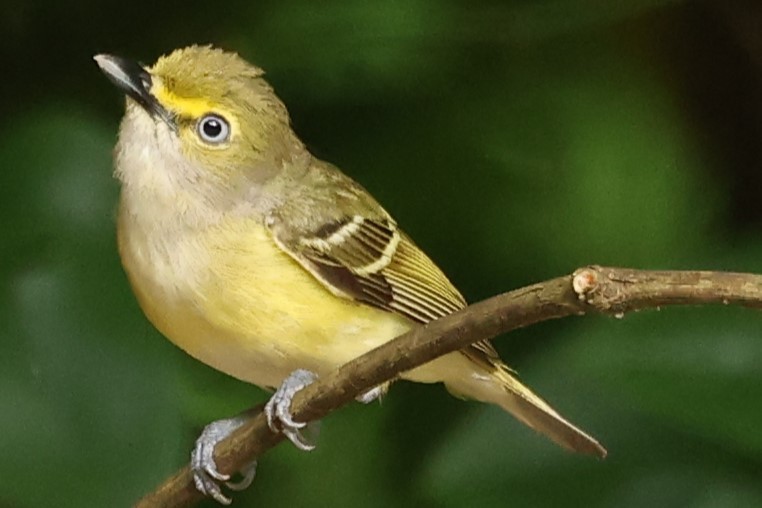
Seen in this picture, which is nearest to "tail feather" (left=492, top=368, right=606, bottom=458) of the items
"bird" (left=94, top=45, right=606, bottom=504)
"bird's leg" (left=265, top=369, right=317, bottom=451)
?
"bird" (left=94, top=45, right=606, bottom=504)

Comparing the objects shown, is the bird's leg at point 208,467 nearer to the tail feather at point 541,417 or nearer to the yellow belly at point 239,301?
the yellow belly at point 239,301

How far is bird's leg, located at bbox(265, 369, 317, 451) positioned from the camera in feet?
3.44

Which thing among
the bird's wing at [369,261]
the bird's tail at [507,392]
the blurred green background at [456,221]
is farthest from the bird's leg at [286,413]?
the blurred green background at [456,221]

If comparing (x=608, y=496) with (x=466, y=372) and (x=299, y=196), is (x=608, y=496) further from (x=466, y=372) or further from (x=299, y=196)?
(x=299, y=196)

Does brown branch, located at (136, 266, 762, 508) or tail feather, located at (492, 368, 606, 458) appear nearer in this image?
brown branch, located at (136, 266, 762, 508)

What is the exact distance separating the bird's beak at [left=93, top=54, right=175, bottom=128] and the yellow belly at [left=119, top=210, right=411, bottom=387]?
0.39 ft

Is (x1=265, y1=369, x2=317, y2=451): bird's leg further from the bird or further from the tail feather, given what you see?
the tail feather

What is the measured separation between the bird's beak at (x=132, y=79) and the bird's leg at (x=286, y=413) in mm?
293

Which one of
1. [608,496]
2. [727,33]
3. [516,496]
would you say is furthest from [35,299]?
[727,33]

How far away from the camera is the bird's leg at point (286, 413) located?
3.44 ft

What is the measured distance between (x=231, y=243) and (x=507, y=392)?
16.3 inches

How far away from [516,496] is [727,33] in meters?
0.93

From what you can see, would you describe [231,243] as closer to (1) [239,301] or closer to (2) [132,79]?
(1) [239,301]

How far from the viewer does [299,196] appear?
4.30ft
